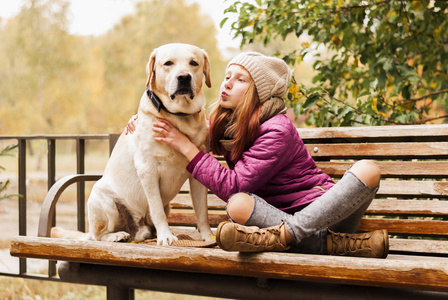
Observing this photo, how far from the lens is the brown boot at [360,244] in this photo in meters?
1.61

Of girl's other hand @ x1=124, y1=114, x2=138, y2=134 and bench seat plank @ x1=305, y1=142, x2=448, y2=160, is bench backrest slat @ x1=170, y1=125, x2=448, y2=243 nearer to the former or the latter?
bench seat plank @ x1=305, y1=142, x2=448, y2=160

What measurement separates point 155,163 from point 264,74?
556 millimetres

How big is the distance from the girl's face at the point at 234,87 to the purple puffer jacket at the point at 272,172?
0.53 ft

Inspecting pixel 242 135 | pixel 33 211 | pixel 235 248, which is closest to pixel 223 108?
pixel 242 135

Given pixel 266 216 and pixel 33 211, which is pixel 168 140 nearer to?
pixel 266 216

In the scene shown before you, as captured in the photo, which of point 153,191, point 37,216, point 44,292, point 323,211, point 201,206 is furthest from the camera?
point 37,216

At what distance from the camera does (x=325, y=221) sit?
1.60 meters

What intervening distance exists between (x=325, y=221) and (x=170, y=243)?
0.61 metres

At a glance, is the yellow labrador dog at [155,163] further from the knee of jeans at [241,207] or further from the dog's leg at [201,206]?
the knee of jeans at [241,207]

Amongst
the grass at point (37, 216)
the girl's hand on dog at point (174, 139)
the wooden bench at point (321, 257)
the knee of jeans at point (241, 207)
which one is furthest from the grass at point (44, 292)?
the knee of jeans at point (241, 207)

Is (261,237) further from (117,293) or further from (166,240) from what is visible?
(117,293)

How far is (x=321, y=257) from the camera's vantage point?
1.48 meters

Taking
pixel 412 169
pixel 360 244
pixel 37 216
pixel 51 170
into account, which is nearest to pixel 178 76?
pixel 360 244

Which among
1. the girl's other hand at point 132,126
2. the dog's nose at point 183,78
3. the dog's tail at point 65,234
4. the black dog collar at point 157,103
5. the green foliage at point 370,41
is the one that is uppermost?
the green foliage at point 370,41
